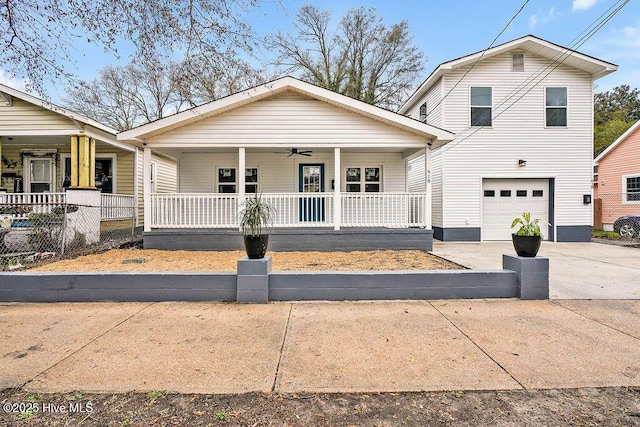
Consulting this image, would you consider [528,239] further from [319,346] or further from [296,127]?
[296,127]

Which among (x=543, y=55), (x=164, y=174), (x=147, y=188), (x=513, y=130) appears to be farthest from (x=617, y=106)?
(x=147, y=188)

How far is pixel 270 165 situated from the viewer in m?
12.0

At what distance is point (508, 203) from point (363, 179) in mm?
5061

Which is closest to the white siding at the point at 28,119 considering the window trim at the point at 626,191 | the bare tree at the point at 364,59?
the bare tree at the point at 364,59

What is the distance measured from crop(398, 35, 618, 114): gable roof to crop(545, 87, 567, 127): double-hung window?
90 cm

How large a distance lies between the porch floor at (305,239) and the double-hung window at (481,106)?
16.0 ft

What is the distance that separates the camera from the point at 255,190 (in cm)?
1208

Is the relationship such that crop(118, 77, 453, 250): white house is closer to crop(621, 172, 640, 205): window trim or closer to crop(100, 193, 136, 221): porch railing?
crop(100, 193, 136, 221): porch railing

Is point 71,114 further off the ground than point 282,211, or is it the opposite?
point 71,114

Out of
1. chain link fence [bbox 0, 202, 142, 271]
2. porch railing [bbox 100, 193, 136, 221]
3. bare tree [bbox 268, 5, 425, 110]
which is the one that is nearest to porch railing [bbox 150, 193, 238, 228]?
chain link fence [bbox 0, 202, 142, 271]

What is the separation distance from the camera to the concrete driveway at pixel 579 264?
5.36m

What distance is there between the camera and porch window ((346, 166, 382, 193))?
1215cm

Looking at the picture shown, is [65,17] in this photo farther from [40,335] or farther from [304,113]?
[304,113]

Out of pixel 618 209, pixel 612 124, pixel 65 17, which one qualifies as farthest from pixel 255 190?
pixel 612 124
